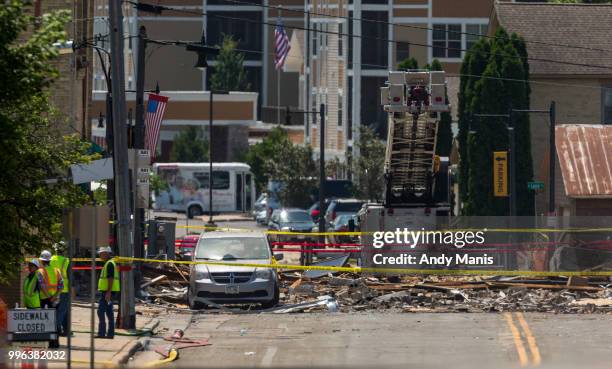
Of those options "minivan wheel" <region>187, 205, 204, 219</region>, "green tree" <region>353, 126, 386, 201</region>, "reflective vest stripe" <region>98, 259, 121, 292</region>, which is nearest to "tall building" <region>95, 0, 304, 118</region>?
"minivan wheel" <region>187, 205, 204, 219</region>

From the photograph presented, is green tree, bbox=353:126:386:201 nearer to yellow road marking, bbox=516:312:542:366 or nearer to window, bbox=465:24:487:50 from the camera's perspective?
window, bbox=465:24:487:50

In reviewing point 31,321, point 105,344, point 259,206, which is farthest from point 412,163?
point 259,206

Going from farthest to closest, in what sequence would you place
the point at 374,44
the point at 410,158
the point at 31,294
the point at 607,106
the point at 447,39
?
the point at 447,39 < the point at 374,44 < the point at 607,106 < the point at 410,158 < the point at 31,294

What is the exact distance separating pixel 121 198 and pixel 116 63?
8.08 ft

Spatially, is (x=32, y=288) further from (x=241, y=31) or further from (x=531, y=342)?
(x=241, y=31)

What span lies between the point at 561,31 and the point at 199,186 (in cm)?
2542

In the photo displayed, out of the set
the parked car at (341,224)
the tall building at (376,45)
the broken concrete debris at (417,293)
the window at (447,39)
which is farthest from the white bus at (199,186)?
the broken concrete debris at (417,293)

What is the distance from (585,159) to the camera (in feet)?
168

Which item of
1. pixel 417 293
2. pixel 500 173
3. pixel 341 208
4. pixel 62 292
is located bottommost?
pixel 417 293

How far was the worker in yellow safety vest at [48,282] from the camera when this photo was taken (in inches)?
854

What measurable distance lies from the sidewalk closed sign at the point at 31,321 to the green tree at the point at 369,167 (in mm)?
49232

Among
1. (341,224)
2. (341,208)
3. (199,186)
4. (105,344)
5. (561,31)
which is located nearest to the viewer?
(105,344)

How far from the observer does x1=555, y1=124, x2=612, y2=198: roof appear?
50031 millimetres

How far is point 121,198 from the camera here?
24.7m
